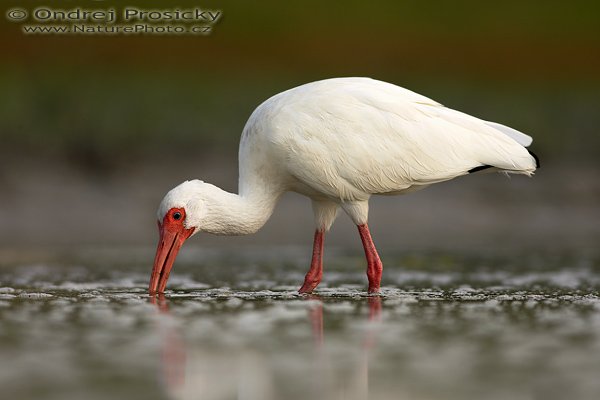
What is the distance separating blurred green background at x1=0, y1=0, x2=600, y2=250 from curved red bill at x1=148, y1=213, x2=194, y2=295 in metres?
5.85

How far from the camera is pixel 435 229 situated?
1630 cm

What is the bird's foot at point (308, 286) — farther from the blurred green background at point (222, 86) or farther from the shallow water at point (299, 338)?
the blurred green background at point (222, 86)

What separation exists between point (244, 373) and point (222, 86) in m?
14.4

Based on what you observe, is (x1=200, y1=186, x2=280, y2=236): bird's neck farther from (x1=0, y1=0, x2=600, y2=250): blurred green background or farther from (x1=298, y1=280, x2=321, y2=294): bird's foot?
(x1=0, y1=0, x2=600, y2=250): blurred green background

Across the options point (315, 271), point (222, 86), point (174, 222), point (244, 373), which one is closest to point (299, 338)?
point (244, 373)

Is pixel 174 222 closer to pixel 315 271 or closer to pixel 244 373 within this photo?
pixel 315 271

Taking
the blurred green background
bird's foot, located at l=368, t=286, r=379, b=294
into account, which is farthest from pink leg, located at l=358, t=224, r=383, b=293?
the blurred green background

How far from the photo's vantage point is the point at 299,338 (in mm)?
6555

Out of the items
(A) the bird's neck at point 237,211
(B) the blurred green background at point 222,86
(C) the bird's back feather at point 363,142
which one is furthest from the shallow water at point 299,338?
(B) the blurred green background at point 222,86

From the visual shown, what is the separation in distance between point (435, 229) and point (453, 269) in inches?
177

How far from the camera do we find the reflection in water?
16.9ft

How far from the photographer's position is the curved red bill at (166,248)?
9336mm

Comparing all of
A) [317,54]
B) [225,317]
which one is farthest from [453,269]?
[317,54]

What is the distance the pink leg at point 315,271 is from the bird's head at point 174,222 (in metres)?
1.07
